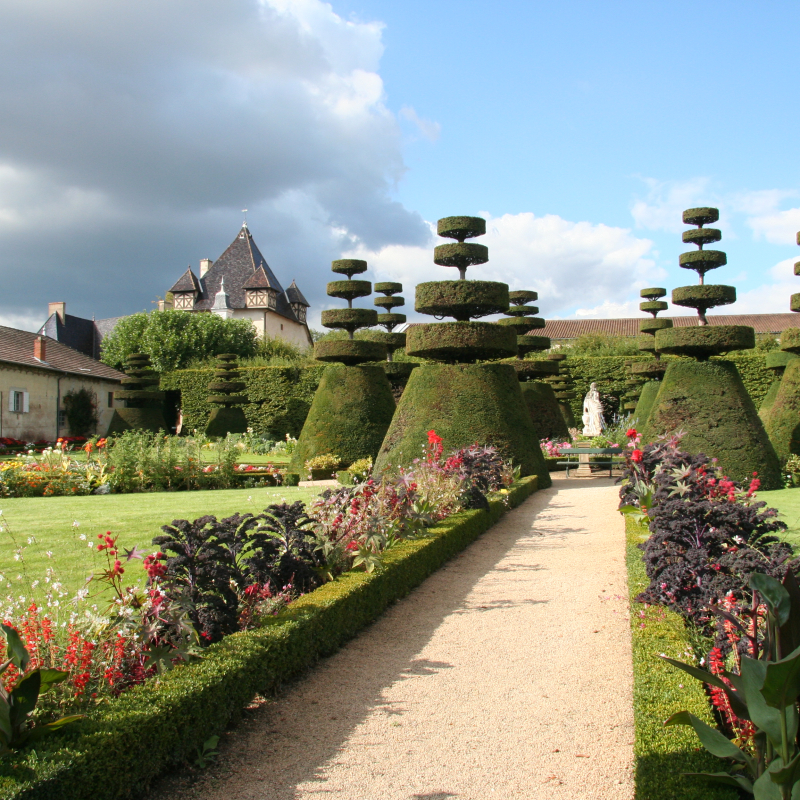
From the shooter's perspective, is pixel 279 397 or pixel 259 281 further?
pixel 259 281

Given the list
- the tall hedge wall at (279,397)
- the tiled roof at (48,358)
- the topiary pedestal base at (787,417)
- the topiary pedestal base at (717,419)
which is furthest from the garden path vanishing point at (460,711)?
the tiled roof at (48,358)

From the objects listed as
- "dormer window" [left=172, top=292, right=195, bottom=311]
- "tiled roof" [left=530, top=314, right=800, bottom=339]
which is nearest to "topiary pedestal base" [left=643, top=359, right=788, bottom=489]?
"tiled roof" [left=530, top=314, right=800, bottom=339]

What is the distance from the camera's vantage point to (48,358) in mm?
29969

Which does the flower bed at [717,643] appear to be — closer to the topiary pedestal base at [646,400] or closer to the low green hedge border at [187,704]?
the low green hedge border at [187,704]

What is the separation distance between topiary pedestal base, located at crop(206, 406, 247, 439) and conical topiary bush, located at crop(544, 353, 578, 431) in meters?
10.6

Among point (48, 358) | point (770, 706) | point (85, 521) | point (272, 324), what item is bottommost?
point (85, 521)

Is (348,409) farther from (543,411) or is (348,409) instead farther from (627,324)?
(627,324)

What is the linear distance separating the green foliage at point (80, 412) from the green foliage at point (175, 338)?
706cm

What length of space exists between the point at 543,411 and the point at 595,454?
2.82m

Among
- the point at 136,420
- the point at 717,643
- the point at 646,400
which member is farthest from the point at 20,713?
the point at 136,420

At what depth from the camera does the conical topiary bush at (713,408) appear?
1129 cm

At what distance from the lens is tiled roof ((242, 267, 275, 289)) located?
4975 cm

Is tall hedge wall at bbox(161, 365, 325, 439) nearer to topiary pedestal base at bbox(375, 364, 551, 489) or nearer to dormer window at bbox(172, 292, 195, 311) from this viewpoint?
topiary pedestal base at bbox(375, 364, 551, 489)

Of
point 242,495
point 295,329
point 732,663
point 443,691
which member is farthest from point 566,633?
point 295,329
